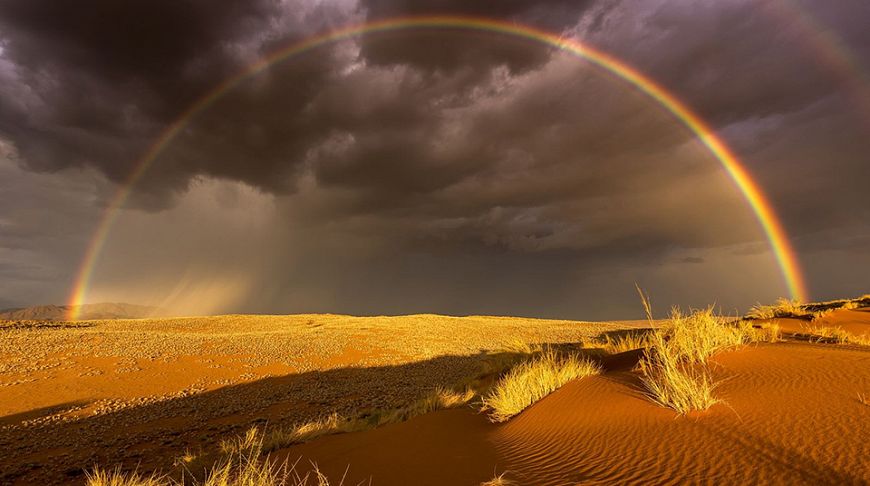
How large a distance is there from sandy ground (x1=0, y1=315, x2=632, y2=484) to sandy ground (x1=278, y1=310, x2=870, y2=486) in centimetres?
59

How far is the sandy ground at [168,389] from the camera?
33.7 ft

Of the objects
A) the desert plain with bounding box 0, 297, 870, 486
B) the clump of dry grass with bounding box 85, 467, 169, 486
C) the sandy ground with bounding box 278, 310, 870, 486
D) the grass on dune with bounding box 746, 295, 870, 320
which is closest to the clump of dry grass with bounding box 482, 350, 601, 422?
the desert plain with bounding box 0, 297, 870, 486

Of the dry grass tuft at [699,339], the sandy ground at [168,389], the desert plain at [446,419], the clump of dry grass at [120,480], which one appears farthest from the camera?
the sandy ground at [168,389]

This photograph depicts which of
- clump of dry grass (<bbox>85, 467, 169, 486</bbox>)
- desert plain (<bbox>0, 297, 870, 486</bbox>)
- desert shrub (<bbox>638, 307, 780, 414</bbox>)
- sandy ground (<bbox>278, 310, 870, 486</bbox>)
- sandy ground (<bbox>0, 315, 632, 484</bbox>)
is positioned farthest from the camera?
sandy ground (<bbox>0, 315, 632, 484</bbox>)

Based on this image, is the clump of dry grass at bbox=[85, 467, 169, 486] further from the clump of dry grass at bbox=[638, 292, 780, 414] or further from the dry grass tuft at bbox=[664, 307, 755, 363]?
the dry grass tuft at bbox=[664, 307, 755, 363]

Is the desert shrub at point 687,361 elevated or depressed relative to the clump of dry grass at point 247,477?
elevated

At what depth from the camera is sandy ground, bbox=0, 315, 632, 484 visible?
10273 mm

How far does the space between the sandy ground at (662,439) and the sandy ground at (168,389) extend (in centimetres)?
59

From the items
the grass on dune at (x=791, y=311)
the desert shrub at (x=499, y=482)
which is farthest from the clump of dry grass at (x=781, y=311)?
the desert shrub at (x=499, y=482)

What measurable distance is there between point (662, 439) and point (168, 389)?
1864 centimetres

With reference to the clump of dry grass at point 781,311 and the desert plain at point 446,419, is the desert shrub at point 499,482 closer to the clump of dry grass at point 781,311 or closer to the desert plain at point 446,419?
the desert plain at point 446,419

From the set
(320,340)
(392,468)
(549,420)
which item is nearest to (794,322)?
(549,420)

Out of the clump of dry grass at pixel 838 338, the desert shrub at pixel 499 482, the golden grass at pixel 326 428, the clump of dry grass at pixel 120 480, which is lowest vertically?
the golden grass at pixel 326 428

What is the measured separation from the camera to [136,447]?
34.8ft
